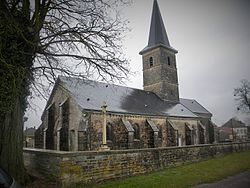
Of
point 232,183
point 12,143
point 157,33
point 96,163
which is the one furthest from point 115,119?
point 157,33

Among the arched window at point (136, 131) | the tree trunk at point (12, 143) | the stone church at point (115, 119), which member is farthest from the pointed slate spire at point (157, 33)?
the tree trunk at point (12, 143)

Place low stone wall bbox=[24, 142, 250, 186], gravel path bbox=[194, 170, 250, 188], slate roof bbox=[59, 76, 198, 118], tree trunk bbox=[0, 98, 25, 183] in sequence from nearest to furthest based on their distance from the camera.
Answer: tree trunk bbox=[0, 98, 25, 183], gravel path bbox=[194, 170, 250, 188], low stone wall bbox=[24, 142, 250, 186], slate roof bbox=[59, 76, 198, 118]

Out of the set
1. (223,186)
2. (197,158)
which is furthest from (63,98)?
(223,186)

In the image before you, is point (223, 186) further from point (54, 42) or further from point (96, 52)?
point (54, 42)

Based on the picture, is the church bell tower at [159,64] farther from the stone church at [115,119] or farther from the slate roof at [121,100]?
the slate roof at [121,100]

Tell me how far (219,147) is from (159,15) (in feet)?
86.1

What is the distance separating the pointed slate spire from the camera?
1427 inches

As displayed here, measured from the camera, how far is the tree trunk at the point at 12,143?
26.3 ft

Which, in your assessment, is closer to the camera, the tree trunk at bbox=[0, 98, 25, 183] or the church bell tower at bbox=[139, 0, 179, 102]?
the tree trunk at bbox=[0, 98, 25, 183]

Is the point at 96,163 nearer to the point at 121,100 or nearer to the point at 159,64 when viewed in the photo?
the point at 121,100

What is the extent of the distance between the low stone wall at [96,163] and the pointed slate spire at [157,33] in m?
25.1

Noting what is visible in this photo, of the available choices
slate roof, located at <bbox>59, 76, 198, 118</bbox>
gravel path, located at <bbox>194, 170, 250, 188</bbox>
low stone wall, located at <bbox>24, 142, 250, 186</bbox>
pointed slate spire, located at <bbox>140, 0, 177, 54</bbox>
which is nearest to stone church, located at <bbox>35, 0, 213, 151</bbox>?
slate roof, located at <bbox>59, 76, 198, 118</bbox>

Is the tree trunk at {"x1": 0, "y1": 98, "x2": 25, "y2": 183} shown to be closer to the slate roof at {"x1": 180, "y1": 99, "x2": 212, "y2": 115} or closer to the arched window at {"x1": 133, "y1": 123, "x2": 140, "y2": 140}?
the arched window at {"x1": 133, "y1": 123, "x2": 140, "y2": 140}

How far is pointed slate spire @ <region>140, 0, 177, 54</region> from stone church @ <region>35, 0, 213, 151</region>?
157cm
